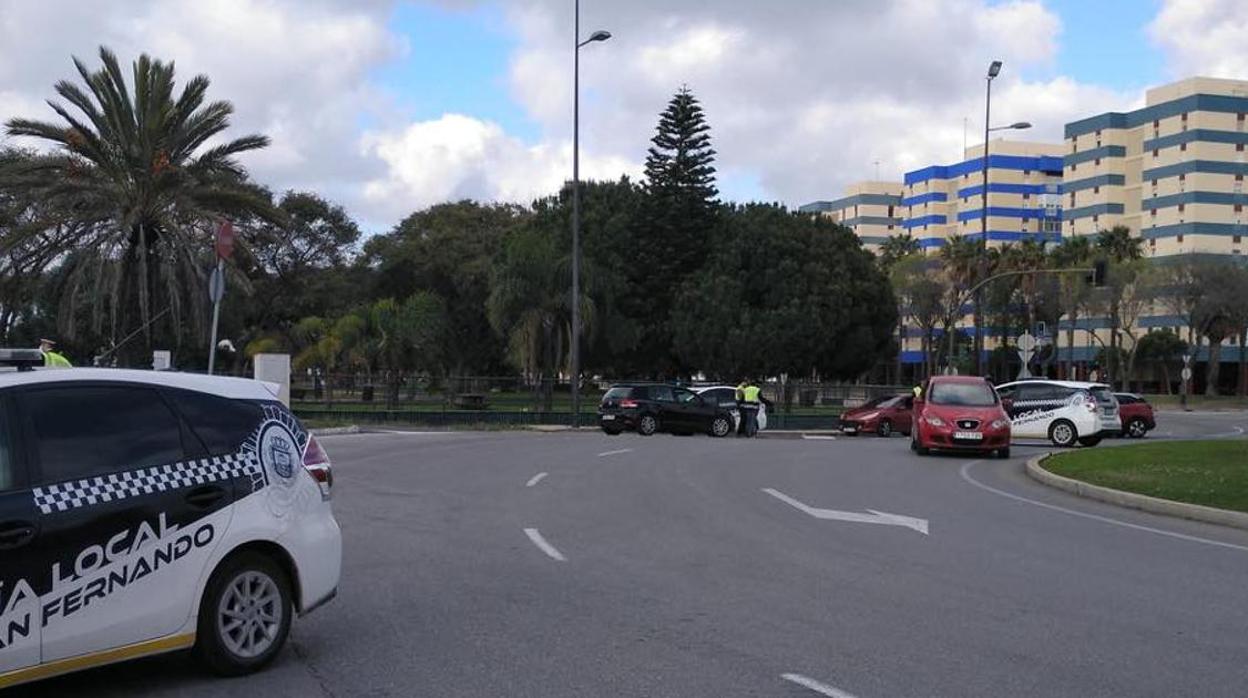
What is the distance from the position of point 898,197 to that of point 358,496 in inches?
5635

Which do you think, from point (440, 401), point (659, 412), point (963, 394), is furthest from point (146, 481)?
point (440, 401)

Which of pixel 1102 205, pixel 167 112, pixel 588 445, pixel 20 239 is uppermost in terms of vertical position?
pixel 1102 205

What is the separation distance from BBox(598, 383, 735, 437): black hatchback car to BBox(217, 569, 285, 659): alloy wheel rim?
26.6m

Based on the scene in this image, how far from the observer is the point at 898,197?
150 metres

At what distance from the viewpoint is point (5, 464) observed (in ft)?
16.6

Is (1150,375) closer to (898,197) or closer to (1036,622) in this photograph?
(898,197)

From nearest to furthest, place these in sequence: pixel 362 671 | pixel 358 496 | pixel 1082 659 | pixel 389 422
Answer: pixel 362 671 < pixel 1082 659 < pixel 358 496 < pixel 389 422

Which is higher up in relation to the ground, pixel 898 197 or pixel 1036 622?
pixel 898 197

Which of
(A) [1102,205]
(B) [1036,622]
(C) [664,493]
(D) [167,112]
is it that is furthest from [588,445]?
(A) [1102,205]

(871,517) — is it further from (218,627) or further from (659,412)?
(659,412)

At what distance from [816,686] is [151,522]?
11.6ft

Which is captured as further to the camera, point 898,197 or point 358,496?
point 898,197

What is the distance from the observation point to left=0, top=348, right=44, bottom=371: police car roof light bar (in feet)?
18.7

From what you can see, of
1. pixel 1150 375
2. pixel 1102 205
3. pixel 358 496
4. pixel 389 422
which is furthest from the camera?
pixel 1102 205
